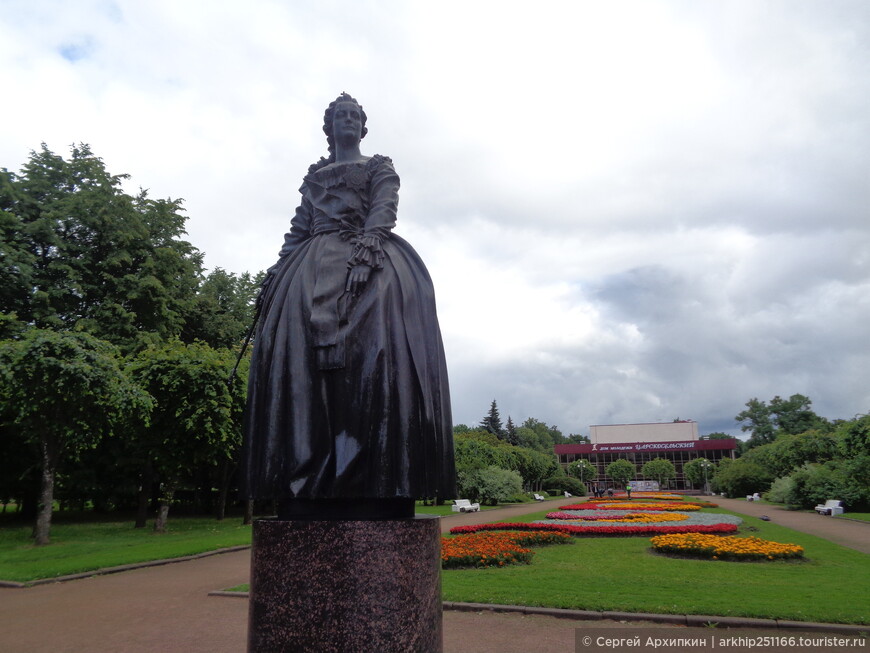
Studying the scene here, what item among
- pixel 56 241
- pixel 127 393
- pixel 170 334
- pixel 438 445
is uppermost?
pixel 56 241

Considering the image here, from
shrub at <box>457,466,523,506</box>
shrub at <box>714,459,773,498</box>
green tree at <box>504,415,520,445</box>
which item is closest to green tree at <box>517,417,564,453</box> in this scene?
green tree at <box>504,415,520,445</box>

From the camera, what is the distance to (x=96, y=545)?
1680 cm

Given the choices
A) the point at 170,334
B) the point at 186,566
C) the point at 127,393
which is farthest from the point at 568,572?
the point at 170,334

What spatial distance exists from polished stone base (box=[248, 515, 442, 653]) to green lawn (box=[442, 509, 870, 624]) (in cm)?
608

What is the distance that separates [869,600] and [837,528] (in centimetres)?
1481

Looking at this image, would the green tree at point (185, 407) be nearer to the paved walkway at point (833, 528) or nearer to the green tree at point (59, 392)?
the green tree at point (59, 392)

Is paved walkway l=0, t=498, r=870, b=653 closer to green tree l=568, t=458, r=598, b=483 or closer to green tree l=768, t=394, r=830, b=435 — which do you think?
green tree l=568, t=458, r=598, b=483

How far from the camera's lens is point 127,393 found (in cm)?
1734

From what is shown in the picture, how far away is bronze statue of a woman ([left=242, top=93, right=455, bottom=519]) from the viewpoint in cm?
340

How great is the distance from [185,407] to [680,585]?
52.2 ft

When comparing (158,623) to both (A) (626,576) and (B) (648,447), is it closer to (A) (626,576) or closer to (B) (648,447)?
(A) (626,576)

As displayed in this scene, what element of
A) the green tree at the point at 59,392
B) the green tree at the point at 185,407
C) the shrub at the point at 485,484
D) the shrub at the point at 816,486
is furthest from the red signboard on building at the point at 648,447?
the green tree at the point at 59,392

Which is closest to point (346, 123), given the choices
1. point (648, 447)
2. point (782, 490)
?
point (782, 490)

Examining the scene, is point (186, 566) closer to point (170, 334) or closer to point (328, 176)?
Answer: point (328, 176)
